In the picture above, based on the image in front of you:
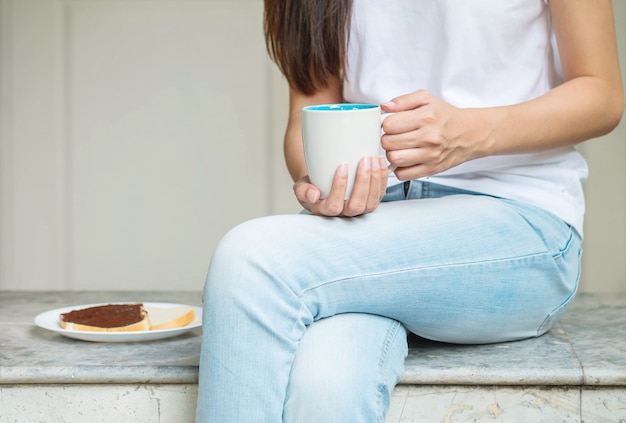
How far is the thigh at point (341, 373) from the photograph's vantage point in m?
0.87

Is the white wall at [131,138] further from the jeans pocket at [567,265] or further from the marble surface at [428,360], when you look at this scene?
the jeans pocket at [567,265]

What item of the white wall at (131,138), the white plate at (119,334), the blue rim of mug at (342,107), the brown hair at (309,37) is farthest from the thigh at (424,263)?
the white wall at (131,138)

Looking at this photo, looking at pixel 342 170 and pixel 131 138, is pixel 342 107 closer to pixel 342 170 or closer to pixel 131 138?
pixel 342 170

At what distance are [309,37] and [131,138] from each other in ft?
4.24

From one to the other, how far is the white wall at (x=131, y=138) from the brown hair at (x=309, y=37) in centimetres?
107

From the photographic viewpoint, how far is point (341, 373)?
876mm

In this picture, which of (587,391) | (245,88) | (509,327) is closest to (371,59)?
(509,327)

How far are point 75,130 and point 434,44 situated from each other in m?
1.55

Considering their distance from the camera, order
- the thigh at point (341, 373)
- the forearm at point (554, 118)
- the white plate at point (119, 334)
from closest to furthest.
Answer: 1. the thigh at point (341, 373)
2. the forearm at point (554, 118)
3. the white plate at point (119, 334)

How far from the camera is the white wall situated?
2.41 m

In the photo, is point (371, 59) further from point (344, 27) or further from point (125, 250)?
point (125, 250)

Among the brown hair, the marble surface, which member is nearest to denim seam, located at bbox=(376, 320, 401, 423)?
the marble surface

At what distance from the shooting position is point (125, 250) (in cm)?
248

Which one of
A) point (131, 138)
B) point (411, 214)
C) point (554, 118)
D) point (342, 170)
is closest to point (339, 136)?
point (342, 170)
